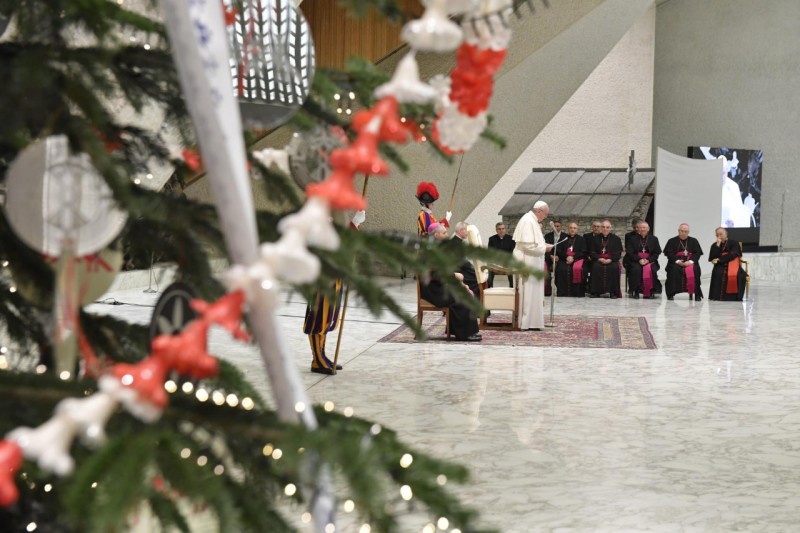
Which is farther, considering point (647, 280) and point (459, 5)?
point (647, 280)

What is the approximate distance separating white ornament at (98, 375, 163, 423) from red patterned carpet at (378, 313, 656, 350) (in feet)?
29.2

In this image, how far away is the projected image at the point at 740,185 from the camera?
20781mm

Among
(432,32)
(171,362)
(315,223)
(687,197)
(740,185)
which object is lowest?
(171,362)

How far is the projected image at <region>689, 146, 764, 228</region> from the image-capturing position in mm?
20781

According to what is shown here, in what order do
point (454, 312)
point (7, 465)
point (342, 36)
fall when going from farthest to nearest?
point (342, 36), point (454, 312), point (7, 465)

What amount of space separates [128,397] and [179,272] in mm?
514

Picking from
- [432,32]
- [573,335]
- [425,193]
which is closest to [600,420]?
[573,335]

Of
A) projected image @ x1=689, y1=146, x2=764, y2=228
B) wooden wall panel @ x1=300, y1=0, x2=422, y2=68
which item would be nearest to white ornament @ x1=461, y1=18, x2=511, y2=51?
wooden wall panel @ x1=300, y1=0, x2=422, y2=68

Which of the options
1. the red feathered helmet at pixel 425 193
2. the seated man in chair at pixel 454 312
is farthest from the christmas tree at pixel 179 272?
the red feathered helmet at pixel 425 193

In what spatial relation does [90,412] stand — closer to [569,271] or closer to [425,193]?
[425,193]

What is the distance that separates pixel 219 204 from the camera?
117 centimetres

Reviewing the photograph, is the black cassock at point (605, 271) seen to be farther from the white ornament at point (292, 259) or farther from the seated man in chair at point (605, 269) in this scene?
the white ornament at point (292, 259)

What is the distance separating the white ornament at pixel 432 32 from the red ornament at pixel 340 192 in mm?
177

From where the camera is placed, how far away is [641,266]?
16.4m
